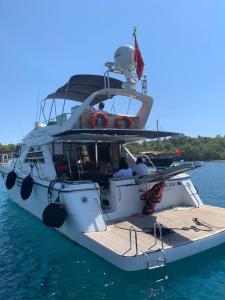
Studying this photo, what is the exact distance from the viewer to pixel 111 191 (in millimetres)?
8891

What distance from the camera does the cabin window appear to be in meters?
11.4

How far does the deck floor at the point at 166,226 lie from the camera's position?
6672 millimetres

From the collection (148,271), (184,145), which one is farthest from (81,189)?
(184,145)

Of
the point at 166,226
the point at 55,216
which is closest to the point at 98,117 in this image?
the point at 55,216

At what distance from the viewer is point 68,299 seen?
18.9 ft

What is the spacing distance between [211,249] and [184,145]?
91399 millimetres

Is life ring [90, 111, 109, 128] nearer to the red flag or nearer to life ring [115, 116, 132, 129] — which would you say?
life ring [115, 116, 132, 129]

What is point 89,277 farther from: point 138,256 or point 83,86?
point 83,86

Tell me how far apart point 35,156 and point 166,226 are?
6154mm

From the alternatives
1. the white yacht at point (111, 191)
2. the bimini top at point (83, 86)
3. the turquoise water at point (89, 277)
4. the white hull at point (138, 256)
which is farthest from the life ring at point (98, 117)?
the turquoise water at point (89, 277)

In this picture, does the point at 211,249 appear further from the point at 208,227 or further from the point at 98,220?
the point at 98,220

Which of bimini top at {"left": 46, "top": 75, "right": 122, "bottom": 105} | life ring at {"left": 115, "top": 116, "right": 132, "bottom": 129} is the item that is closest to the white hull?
life ring at {"left": 115, "top": 116, "right": 132, "bottom": 129}

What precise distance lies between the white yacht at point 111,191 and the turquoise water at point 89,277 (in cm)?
34

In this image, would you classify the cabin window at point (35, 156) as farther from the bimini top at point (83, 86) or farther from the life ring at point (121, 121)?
the life ring at point (121, 121)
